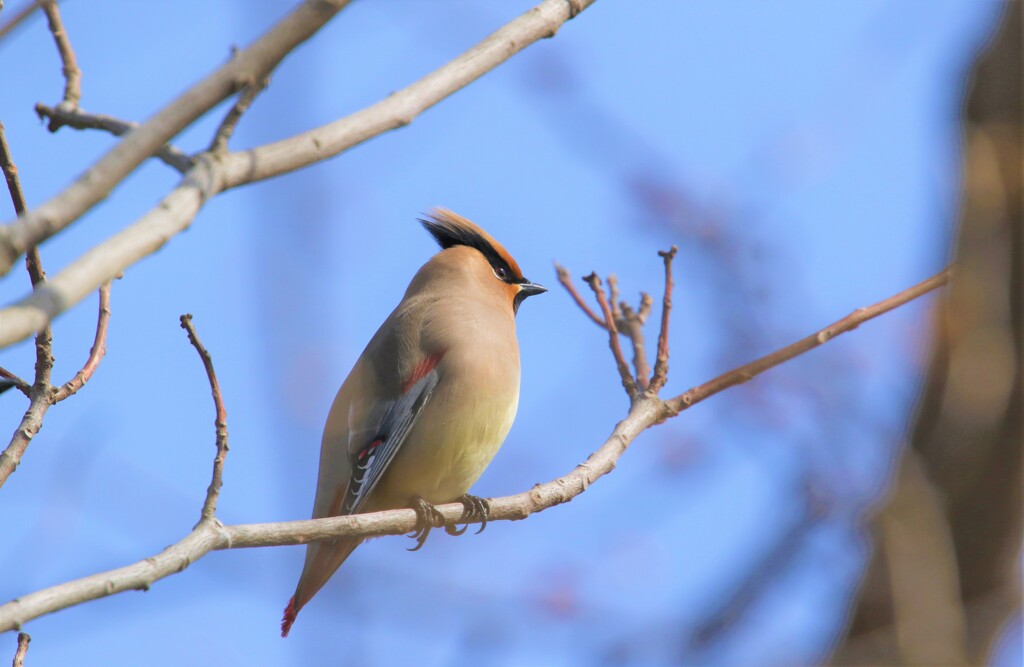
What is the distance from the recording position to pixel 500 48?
7.14ft

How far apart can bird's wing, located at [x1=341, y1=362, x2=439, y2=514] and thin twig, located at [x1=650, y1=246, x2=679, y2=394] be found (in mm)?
903

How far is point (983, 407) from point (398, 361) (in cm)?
201

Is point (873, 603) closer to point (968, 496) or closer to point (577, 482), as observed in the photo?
point (968, 496)

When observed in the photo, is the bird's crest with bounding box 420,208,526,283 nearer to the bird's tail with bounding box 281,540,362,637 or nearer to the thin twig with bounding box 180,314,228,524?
the bird's tail with bounding box 281,540,362,637

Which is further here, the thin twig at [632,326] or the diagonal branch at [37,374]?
the thin twig at [632,326]

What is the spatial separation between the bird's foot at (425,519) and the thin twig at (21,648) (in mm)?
1189

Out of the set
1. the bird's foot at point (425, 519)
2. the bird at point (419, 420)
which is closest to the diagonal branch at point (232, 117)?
the bird's foot at point (425, 519)

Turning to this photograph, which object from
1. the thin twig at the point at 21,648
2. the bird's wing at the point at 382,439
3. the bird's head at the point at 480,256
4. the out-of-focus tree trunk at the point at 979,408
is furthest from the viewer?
the bird's head at the point at 480,256

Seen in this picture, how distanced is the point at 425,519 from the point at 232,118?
2027mm

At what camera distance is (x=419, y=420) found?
4324 millimetres

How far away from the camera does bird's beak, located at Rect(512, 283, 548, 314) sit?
5.36 m

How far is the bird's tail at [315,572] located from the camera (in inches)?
156

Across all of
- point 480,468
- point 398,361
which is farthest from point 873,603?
point 398,361

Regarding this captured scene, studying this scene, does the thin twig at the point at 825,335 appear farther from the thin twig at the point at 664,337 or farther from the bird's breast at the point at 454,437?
the bird's breast at the point at 454,437
